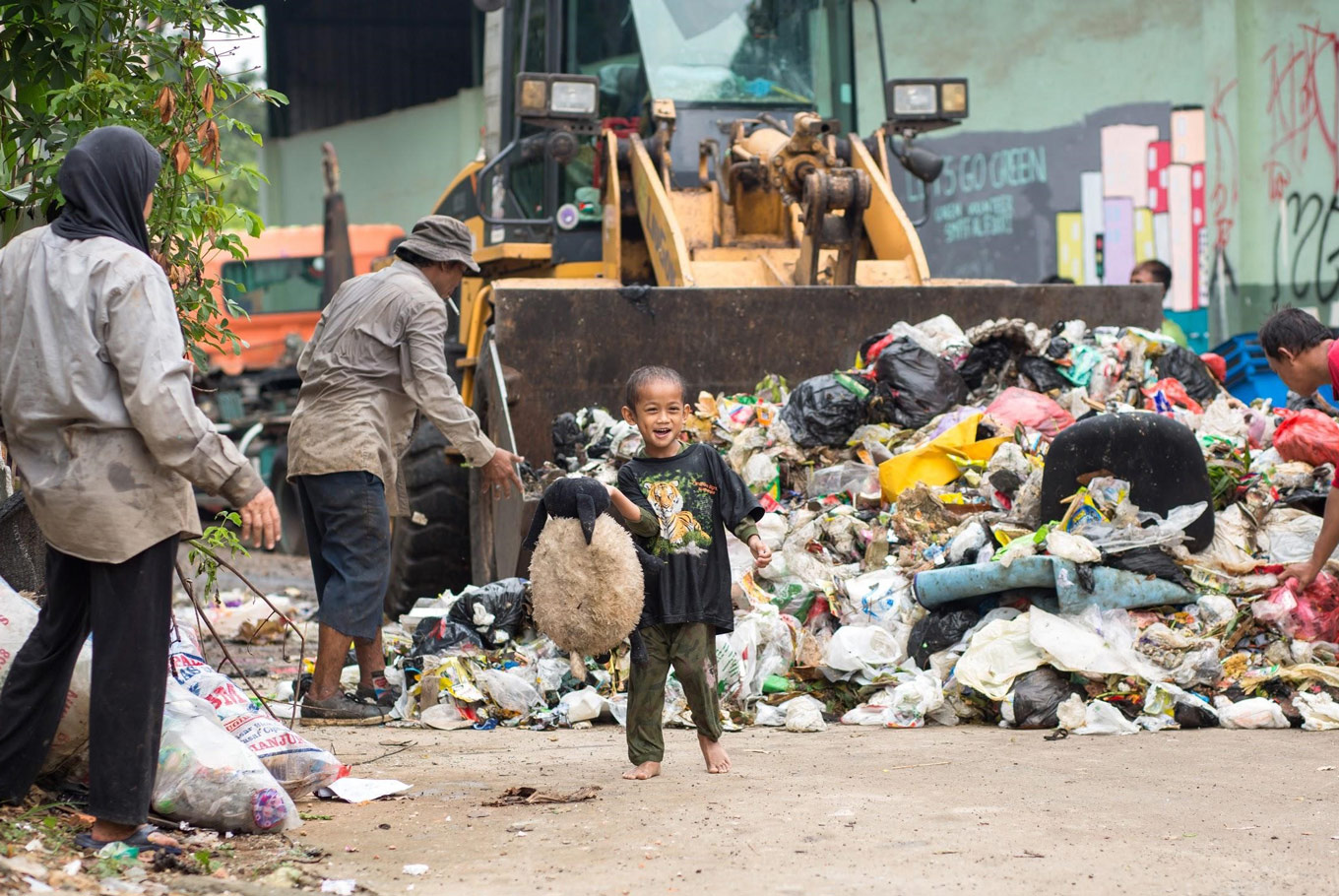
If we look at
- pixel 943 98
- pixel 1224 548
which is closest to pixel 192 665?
pixel 1224 548

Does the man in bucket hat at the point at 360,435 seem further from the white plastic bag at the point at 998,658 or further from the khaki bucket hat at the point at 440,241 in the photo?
the white plastic bag at the point at 998,658

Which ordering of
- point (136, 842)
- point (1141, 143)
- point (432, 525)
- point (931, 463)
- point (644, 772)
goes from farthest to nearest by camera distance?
point (1141, 143), point (432, 525), point (931, 463), point (644, 772), point (136, 842)

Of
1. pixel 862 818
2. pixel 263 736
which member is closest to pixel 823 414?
pixel 862 818

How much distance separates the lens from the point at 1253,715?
530cm

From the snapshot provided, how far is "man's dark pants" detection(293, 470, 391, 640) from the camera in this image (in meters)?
5.66

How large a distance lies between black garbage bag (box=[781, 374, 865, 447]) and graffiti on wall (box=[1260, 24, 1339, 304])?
29.3ft

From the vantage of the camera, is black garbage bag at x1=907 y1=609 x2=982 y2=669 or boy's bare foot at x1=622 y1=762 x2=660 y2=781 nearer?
boy's bare foot at x1=622 y1=762 x2=660 y2=781

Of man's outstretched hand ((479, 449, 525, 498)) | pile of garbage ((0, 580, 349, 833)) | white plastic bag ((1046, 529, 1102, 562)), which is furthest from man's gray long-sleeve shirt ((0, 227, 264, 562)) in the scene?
white plastic bag ((1046, 529, 1102, 562))

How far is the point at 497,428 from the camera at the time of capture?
743cm

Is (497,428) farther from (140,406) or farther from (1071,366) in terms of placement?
(140,406)

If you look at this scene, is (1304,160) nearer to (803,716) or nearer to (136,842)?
(803,716)

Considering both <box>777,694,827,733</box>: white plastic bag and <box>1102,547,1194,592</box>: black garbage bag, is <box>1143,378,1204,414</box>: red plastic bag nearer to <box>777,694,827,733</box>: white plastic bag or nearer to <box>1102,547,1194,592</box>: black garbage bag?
<box>1102,547,1194,592</box>: black garbage bag

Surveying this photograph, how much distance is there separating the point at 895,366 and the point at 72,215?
14.6 ft

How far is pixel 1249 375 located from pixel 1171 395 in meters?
2.40
